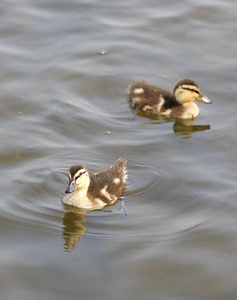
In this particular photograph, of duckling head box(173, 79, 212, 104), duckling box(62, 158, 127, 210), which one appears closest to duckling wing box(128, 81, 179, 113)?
duckling head box(173, 79, 212, 104)

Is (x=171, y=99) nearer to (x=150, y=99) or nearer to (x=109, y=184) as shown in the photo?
(x=150, y=99)

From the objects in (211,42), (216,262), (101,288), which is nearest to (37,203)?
(101,288)

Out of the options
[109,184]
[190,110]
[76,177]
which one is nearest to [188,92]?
[190,110]

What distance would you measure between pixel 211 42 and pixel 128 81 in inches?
66.6

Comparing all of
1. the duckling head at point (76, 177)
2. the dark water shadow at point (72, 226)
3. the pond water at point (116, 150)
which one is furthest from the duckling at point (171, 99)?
the dark water shadow at point (72, 226)

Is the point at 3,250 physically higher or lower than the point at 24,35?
lower

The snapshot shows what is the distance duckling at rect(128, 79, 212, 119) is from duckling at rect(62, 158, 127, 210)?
5.85ft

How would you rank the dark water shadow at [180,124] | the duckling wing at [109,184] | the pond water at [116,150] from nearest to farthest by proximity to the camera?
1. the pond water at [116,150]
2. the duckling wing at [109,184]
3. the dark water shadow at [180,124]

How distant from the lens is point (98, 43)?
9188 millimetres

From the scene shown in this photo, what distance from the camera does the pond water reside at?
4875 millimetres

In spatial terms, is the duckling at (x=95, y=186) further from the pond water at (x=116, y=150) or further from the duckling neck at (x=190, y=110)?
the duckling neck at (x=190, y=110)

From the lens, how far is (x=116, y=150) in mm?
6688

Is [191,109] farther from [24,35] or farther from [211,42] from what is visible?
[24,35]

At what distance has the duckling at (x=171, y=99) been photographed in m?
7.68
